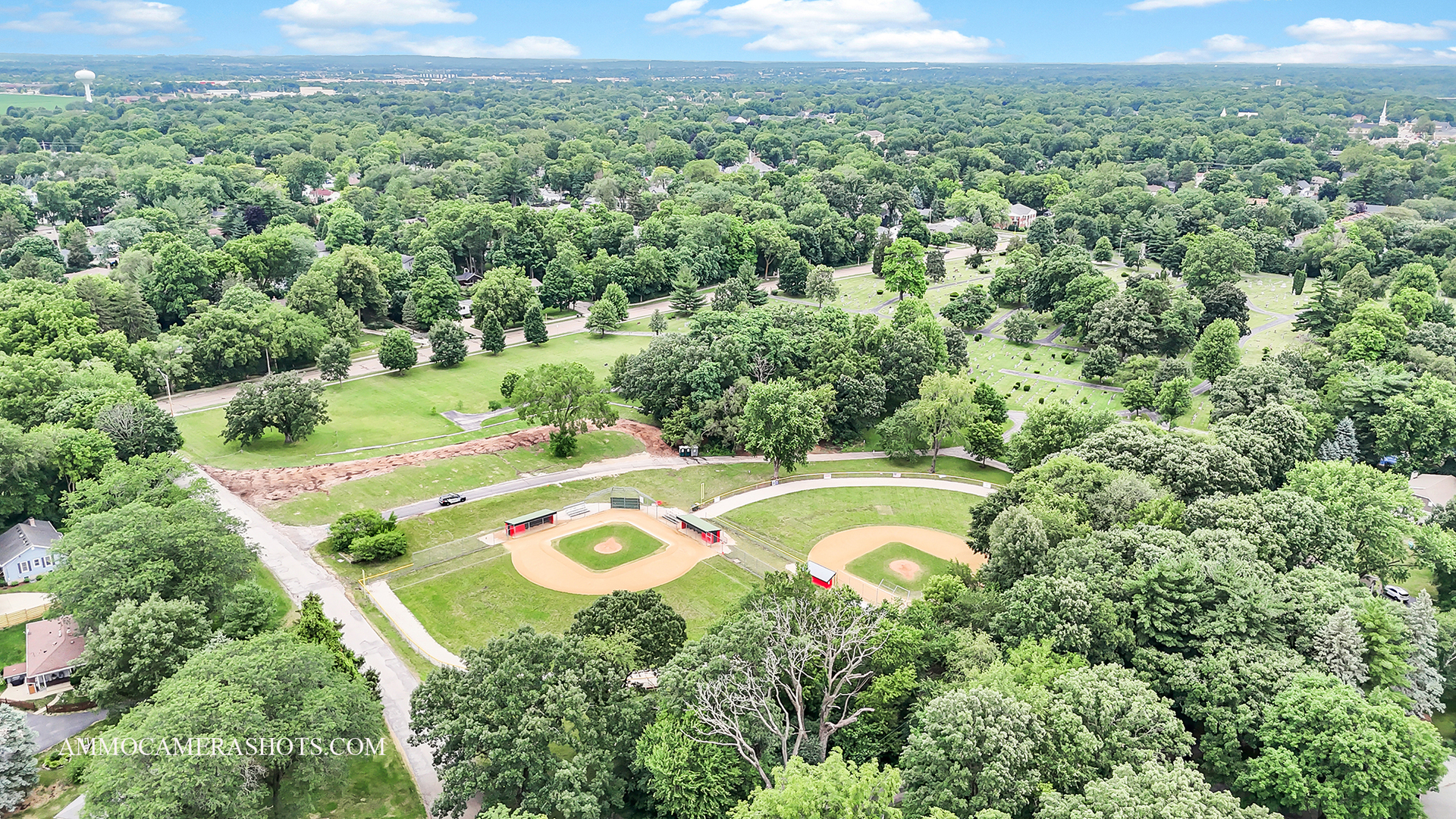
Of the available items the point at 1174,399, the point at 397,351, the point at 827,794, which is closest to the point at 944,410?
the point at 1174,399

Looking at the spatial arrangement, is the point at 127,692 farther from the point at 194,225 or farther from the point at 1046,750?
the point at 194,225

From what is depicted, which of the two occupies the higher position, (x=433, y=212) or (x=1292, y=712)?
(x=433, y=212)

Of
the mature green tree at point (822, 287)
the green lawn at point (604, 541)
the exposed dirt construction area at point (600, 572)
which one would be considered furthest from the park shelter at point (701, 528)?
the mature green tree at point (822, 287)

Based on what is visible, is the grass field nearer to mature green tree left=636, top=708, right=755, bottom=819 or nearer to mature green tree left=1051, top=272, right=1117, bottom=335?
mature green tree left=636, top=708, right=755, bottom=819

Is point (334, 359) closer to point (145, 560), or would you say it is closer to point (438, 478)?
point (438, 478)

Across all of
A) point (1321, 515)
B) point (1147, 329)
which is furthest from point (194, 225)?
point (1321, 515)

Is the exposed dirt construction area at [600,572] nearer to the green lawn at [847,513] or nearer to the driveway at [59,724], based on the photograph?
the green lawn at [847,513]
